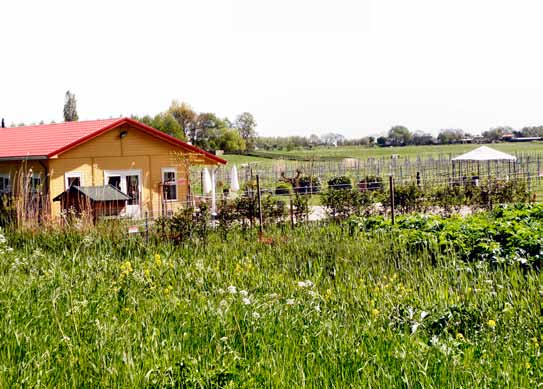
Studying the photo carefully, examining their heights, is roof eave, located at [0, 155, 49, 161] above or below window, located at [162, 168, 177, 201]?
above

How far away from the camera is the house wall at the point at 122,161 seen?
740 inches

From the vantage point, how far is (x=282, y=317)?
5.47 m

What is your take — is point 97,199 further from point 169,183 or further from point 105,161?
point 169,183

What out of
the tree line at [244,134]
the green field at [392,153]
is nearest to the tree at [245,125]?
the tree line at [244,134]

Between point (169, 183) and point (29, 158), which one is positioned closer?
point (29, 158)

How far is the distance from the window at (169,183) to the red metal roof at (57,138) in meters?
0.88

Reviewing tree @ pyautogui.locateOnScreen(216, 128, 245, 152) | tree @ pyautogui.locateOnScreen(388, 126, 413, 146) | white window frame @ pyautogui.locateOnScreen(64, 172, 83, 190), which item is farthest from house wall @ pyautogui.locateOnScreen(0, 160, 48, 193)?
tree @ pyautogui.locateOnScreen(388, 126, 413, 146)

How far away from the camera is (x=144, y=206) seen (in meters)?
20.2

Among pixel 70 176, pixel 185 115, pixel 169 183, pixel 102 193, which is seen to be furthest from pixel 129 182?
pixel 185 115

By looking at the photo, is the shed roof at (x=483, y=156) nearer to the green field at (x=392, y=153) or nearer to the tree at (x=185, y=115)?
the green field at (x=392, y=153)

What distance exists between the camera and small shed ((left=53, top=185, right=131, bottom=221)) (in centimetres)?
1614

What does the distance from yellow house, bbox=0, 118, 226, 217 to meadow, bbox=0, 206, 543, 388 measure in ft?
31.9

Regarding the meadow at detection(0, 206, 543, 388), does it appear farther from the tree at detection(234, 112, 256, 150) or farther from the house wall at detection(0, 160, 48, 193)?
the tree at detection(234, 112, 256, 150)

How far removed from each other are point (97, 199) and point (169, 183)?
5270 mm
